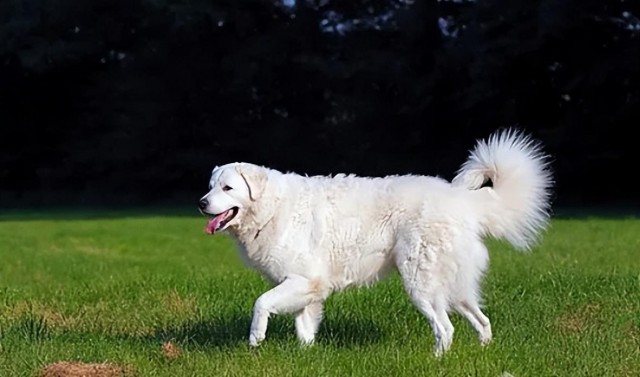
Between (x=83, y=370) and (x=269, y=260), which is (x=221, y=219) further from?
(x=83, y=370)

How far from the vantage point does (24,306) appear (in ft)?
28.6

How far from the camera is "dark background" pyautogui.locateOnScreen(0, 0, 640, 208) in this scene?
27.1m

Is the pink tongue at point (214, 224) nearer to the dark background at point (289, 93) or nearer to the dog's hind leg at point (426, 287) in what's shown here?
the dog's hind leg at point (426, 287)

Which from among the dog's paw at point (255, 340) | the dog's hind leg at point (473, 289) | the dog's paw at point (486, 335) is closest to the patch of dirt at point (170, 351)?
the dog's paw at point (255, 340)

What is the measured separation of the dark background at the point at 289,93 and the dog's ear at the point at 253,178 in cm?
2105

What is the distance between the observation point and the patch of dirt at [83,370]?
5590 millimetres

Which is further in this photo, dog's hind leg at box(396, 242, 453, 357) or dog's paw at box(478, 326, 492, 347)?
dog's paw at box(478, 326, 492, 347)

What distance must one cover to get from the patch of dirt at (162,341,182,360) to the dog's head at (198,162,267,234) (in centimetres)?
78

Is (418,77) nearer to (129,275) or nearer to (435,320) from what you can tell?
(129,275)

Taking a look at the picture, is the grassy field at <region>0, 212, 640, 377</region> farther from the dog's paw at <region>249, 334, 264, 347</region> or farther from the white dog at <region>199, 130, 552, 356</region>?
the white dog at <region>199, 130, 552, 356</region>

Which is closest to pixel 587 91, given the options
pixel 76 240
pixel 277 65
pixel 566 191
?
pixel 566 191

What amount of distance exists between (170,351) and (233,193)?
3.62ft

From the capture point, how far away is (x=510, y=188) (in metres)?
6.63

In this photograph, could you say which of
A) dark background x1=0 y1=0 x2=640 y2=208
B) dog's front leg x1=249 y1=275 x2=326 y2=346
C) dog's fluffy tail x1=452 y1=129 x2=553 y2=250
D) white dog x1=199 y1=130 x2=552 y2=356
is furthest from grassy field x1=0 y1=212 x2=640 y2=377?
dark background x1=0 y1=0 x2=640 y2=208
